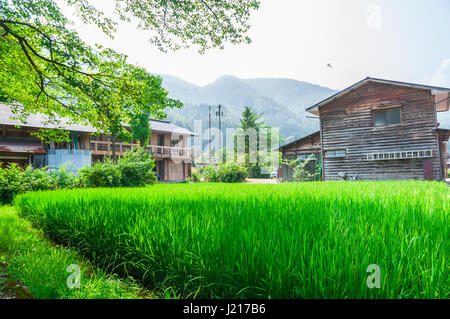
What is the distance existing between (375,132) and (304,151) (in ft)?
18.5

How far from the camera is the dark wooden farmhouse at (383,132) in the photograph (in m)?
12.0

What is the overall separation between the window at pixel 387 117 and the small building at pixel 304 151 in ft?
14.6

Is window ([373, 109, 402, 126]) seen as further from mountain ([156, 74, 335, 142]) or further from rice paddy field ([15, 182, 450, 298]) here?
mountain ([156, 74, 335, 142])

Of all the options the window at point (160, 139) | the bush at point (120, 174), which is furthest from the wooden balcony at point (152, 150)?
the bush at point (120, 174)

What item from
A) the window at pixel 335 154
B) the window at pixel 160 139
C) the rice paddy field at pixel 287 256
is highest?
the window at pixel 160 139

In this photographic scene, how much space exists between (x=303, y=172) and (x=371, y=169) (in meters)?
4.73

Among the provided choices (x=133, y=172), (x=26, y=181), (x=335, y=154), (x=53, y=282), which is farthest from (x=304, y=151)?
(x=53, y=282)

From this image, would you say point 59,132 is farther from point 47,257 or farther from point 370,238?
point 370,238

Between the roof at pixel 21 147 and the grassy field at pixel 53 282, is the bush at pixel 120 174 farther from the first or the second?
the roof at pixel 21 147

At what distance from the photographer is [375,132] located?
13461mm

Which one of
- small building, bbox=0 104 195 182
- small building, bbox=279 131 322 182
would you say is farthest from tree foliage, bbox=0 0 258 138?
small building, bbox=279 131 322 182
